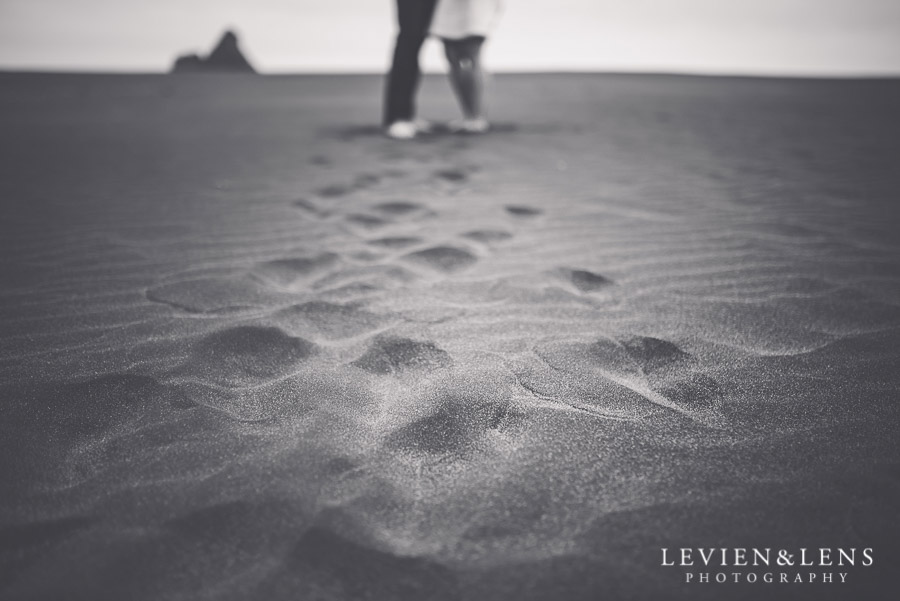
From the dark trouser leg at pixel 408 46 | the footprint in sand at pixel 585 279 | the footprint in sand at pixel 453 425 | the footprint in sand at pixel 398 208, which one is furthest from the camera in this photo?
the dark trouser leg at pixel 408 46

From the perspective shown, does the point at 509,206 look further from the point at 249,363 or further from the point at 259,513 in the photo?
the point at 259,513

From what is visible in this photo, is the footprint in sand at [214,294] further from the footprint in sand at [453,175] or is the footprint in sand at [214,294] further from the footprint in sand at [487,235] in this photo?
the footprint in sand at [453,175]

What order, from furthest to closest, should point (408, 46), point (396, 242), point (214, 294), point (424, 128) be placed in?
1. point (424, 128)
2. point (408, 46)
3. point (396, 242)
4. point (214, 294)

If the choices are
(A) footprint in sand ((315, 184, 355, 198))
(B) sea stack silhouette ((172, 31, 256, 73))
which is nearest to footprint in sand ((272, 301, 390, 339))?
(A) footprint in sand ((315, 184, 355, 198))

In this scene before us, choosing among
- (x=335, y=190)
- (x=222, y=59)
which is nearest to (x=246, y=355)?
(x=335, y=190)

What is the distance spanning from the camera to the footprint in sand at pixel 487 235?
2133 millimetres

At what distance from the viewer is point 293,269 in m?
1.85

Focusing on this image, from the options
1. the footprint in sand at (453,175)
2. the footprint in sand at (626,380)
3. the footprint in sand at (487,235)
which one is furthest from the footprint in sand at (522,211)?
the footprint in sand at (626,380)

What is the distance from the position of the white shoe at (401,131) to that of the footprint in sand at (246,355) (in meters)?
3.75

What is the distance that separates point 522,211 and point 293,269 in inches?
51.5

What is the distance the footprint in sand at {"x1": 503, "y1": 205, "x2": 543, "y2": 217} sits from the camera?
2.51 m

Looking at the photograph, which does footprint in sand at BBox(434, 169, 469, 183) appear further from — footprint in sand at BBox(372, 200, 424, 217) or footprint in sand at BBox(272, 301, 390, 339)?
footprint in sand at BBox(272, 301, 390, 339)

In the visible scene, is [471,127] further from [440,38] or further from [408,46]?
[408,46]

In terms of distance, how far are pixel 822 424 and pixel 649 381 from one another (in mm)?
364
